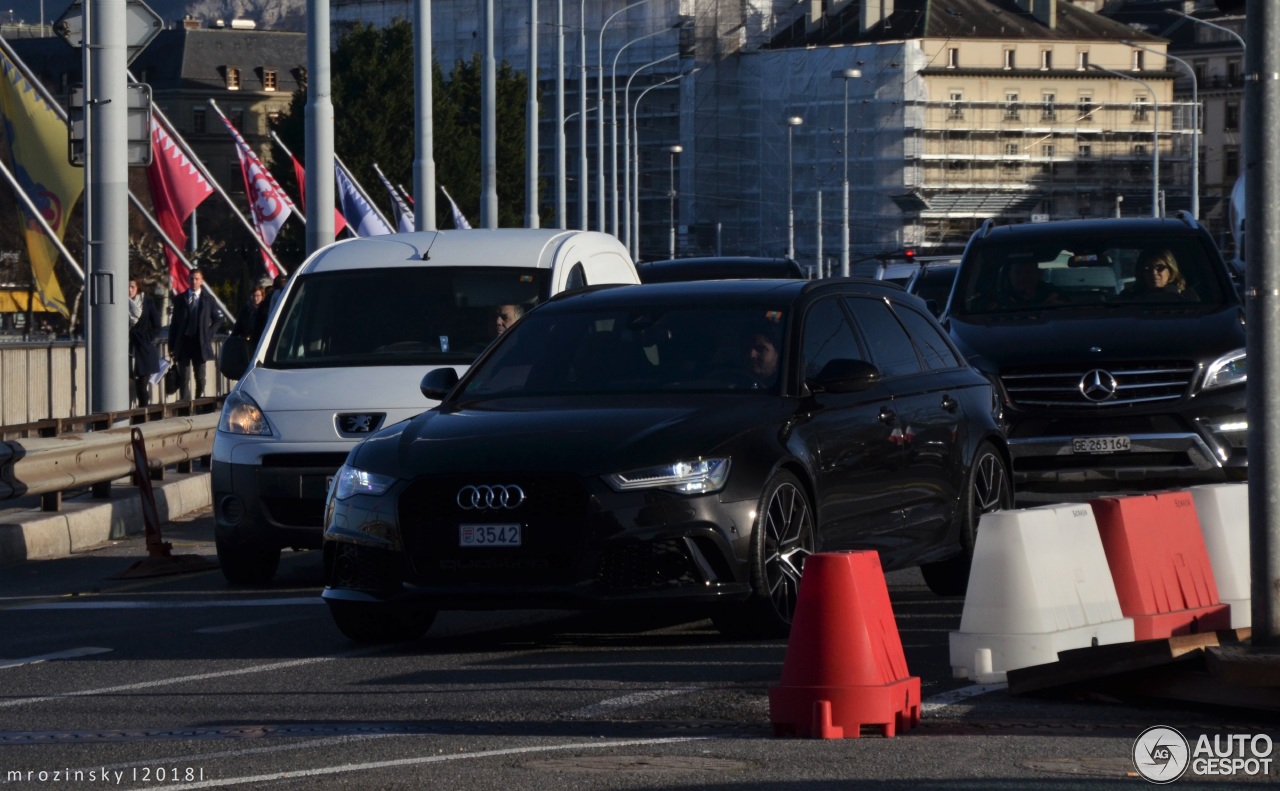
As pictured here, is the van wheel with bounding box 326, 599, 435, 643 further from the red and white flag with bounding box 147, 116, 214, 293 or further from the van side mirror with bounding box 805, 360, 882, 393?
the red and white flag with bounding box 147, 116, 214, 293

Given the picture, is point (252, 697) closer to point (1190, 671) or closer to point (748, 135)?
→ point (1190, 671)

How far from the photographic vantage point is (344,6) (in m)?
124

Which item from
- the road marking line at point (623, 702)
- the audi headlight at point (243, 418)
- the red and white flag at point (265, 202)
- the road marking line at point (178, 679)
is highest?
the red and white flag at point (265, 202)

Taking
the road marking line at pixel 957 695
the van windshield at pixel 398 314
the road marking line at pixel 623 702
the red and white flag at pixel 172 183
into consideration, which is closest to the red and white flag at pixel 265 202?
the red and white flag at pixel 172 183

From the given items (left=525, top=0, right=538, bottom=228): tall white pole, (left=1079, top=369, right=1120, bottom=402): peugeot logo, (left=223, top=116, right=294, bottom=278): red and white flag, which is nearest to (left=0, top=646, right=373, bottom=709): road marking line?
(left=1079, top=369, right=1120, bottom=402): peugeot logo

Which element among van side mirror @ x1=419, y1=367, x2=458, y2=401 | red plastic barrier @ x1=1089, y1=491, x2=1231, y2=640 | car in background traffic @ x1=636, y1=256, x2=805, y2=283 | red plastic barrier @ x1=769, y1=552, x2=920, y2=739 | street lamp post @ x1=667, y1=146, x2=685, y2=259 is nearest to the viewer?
red plastic barrier @ x1=769, y1=552, x2=920, y2=739

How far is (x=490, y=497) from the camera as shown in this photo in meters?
9.36

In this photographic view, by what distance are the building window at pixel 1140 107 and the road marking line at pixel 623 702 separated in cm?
12265

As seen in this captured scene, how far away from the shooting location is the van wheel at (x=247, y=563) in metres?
12.8

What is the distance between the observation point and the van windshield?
45.2 feet

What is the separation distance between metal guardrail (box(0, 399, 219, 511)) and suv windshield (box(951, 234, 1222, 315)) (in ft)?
18.6

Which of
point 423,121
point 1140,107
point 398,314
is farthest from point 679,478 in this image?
point 1140,107

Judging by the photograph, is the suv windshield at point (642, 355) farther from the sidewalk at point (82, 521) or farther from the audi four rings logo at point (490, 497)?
the sidewalk at point (82, 521)

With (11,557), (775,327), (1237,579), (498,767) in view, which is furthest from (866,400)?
(11,557)
